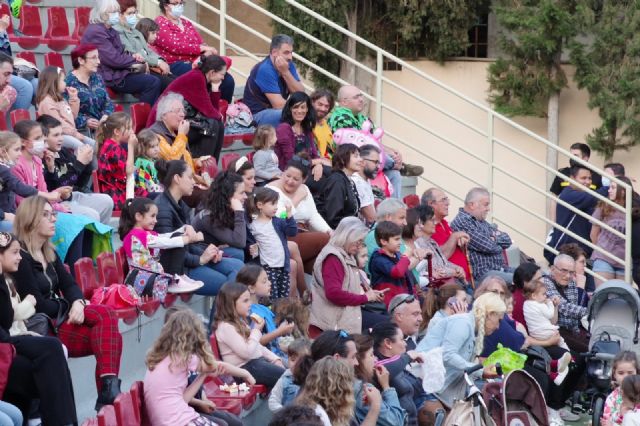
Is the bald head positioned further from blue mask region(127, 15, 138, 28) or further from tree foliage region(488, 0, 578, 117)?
tree foliage region(488, 0, 578, 117)

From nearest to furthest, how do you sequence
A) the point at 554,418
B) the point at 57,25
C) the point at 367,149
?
the point at 554,418 → the point at 367,149 → the point at 57,25

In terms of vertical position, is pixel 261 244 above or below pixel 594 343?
above

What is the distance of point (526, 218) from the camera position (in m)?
19.2

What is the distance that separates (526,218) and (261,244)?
27.9 feet

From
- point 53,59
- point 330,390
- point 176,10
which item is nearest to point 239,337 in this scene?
point 330,390

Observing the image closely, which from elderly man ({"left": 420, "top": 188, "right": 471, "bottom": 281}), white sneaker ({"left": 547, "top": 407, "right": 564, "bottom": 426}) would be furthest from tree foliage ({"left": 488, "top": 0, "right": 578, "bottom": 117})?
white sneaker ({"left": 547, "top": 407, "right": 564, "bottom": 426})

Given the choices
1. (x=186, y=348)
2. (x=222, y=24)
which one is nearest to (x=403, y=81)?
(x=222, y=24)

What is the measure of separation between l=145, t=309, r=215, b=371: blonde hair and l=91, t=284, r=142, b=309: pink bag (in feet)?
3.56

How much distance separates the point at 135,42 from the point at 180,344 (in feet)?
18.9

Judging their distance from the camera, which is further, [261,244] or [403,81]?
[403,81]

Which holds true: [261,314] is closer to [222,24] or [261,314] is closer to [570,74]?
[222,24]

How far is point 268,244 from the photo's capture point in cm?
1126

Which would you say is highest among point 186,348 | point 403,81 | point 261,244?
point 186,348

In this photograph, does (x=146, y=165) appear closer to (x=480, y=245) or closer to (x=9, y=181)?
(x=9, y=181)
